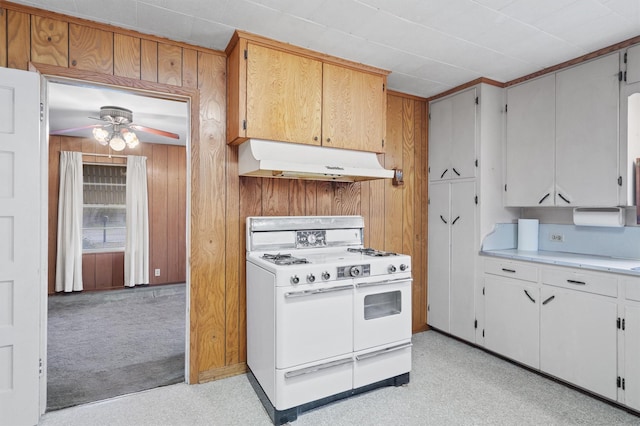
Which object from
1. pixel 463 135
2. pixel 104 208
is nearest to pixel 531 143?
pixel 463 135

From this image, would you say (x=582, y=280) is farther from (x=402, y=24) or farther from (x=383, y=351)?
(x=402, y=24)

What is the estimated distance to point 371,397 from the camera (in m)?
2.49

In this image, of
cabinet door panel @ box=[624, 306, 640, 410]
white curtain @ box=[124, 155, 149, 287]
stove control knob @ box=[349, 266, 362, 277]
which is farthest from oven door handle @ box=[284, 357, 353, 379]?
white curtain @ box=[124, 155, 149, 287]

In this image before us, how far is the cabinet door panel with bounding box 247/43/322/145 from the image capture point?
248cm

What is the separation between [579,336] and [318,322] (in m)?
1.89

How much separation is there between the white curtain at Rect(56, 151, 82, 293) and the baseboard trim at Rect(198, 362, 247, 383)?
13.0 feet

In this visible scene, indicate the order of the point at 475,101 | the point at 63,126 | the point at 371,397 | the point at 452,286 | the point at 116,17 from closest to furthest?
the point at 116,17 → the point at 371,397 → the point at 475,101 → the point at 452,286 → the point at 63,126

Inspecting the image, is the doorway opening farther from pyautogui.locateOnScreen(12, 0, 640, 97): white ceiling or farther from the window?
pyautogui.locateOnScreen(12, 0, 640, 97): white ceiling

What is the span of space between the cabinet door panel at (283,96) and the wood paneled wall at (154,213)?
12.3 feet

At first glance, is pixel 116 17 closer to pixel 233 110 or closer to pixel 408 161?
pixel 233 110

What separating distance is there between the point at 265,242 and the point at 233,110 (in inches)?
41.3

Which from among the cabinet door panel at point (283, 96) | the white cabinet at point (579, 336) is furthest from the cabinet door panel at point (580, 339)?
the cabinet door panel at point (283, 96)

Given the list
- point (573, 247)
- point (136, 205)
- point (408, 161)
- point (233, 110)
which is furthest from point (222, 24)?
point (136, 205)

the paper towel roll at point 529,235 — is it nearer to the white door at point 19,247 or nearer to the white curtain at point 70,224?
the white door at point 19,247
